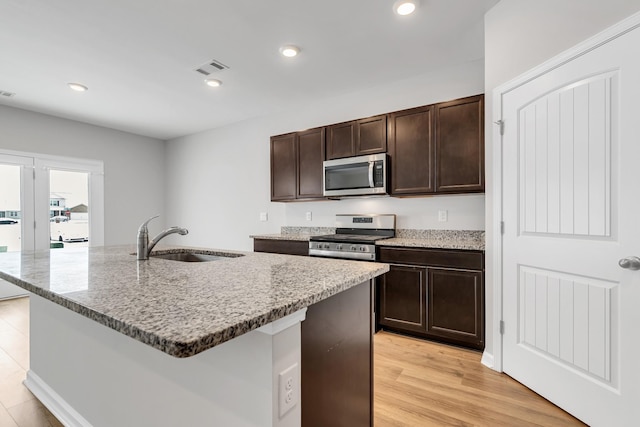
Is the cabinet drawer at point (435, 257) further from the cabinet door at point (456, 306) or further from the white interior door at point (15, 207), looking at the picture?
the white interior door at point (15, 207)

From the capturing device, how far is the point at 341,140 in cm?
345

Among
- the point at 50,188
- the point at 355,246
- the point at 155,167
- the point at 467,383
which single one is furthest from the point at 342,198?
the point at 50,188

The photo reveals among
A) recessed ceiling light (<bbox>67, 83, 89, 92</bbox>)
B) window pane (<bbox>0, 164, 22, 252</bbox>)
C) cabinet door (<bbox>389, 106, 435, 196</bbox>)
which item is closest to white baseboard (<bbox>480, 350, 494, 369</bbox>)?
cabinet door (<bbox>389, 106, 435, 196</bbox>)

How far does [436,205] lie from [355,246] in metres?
0.96

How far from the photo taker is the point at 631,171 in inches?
57.7

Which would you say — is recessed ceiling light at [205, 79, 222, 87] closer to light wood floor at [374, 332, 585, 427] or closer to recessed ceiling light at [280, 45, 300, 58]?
recessed ceiling light at [280, 45, 300, 58]

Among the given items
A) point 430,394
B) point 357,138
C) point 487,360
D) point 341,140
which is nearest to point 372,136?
point 357,138

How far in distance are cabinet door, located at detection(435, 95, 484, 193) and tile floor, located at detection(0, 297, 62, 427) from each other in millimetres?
3153

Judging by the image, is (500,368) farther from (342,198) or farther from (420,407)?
(342,198)

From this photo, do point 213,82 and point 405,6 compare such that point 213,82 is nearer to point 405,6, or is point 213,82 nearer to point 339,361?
point 405,6

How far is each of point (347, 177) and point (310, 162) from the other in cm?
57

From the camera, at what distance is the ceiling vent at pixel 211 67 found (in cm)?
298

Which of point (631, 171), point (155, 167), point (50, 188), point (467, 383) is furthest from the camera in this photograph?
point (155, 167)

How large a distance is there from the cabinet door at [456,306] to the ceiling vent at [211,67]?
9.07 ft
